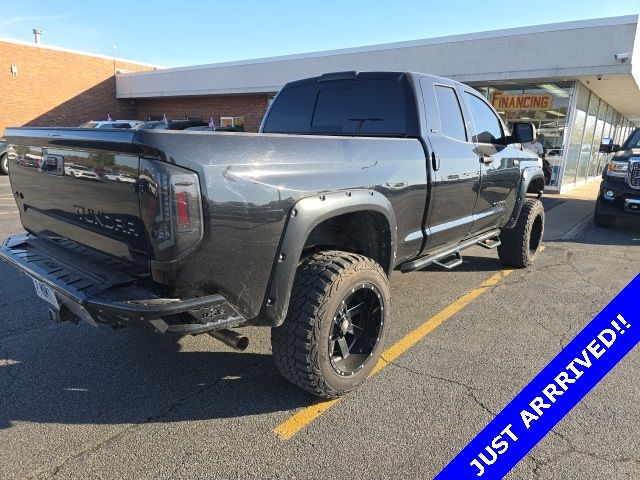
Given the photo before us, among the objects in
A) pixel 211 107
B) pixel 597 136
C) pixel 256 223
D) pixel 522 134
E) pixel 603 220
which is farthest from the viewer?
pixel 211 107

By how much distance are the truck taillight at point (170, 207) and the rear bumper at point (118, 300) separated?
0.23m

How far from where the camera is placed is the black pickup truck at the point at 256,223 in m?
2.09

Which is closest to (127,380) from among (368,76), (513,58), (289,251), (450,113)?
(289,251)

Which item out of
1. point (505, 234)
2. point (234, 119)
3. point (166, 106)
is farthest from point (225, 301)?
point (166, 106)

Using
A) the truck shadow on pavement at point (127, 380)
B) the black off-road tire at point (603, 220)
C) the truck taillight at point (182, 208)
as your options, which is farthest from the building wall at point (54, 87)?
the truck taillight at point (182, 208)

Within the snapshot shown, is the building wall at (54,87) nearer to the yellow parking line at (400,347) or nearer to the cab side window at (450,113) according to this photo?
the cab side window at (450,113)

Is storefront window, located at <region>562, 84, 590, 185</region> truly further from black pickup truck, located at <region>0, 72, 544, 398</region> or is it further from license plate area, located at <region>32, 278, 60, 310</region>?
license plate area, located at <region>32, 278, 60, 310</region>

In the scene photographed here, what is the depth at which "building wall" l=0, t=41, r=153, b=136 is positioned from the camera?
21.8 meters

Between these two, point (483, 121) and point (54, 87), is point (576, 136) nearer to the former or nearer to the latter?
point (483, 121)

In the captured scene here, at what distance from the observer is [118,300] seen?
212cm

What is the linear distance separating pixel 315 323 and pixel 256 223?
69 cm

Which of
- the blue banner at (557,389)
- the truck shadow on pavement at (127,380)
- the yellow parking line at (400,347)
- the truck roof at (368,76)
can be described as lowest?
the truck shadow on pavement at (127,380)

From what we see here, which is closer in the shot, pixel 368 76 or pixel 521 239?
pixel 368 76

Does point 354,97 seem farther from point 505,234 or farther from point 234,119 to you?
point 234,119
